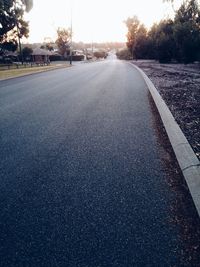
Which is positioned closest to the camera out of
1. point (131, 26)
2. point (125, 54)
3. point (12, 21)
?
point (12, 21)

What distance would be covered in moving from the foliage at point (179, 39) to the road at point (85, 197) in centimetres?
3097

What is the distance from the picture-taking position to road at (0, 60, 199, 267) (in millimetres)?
2684

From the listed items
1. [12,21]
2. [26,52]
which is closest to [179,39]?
[12,21]

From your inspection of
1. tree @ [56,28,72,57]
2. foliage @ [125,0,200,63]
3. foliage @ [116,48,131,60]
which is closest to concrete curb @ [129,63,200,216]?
foliage @ [125,0,200,63]

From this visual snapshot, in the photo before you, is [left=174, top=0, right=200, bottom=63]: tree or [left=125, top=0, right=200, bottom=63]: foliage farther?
[left=125, top=0, right=200, bottom=63]: foliage

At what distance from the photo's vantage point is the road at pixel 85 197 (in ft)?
8.80

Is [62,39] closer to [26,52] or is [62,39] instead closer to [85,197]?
[26,52]

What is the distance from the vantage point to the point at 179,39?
3578cm

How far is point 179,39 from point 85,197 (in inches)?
1400

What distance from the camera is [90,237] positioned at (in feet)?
9.48

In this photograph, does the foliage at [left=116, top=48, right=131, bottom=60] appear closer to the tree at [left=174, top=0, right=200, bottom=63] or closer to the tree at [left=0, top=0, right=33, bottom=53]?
the tree at [left=0, top=0, right=33, bottom=53]

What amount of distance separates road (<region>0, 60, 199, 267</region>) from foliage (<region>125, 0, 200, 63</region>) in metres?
31.0

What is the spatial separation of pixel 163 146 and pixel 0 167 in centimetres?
293

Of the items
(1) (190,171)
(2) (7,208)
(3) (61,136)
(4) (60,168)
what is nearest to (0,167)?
(4) (60,168)
